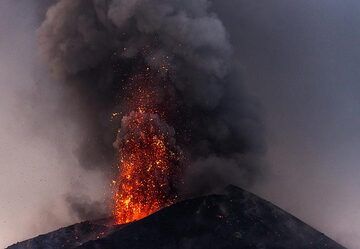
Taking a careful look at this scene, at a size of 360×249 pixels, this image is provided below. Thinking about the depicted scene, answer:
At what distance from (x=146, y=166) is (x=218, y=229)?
1156 cm

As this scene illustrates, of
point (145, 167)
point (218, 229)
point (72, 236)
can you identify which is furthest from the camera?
point (145, 167)

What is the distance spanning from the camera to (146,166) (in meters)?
53.3

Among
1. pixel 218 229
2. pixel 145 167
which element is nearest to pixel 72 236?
pixel 145 167

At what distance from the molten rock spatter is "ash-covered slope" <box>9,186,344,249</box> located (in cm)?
423

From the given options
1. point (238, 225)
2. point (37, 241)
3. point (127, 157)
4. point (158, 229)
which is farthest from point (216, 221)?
point (37, 241)

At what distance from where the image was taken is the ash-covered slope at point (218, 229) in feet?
143

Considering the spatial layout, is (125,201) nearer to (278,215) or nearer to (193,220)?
(193,220)

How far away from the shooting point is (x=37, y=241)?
4931 centimetres

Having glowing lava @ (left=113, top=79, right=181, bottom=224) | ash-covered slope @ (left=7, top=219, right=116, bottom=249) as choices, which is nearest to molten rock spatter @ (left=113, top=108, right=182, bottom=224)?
glowing lava @ (left=113, top=79, right=181, bottom=224)

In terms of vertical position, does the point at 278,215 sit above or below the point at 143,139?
below

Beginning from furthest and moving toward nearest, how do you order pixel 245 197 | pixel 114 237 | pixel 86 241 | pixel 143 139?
pixel 143 139 → pixel 245 197 → pixel 86 241 → pixel 114 237

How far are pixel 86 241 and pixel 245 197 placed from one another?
15691 millimetres

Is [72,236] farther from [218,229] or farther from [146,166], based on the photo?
[218,229]

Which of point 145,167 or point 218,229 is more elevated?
point 145,167
